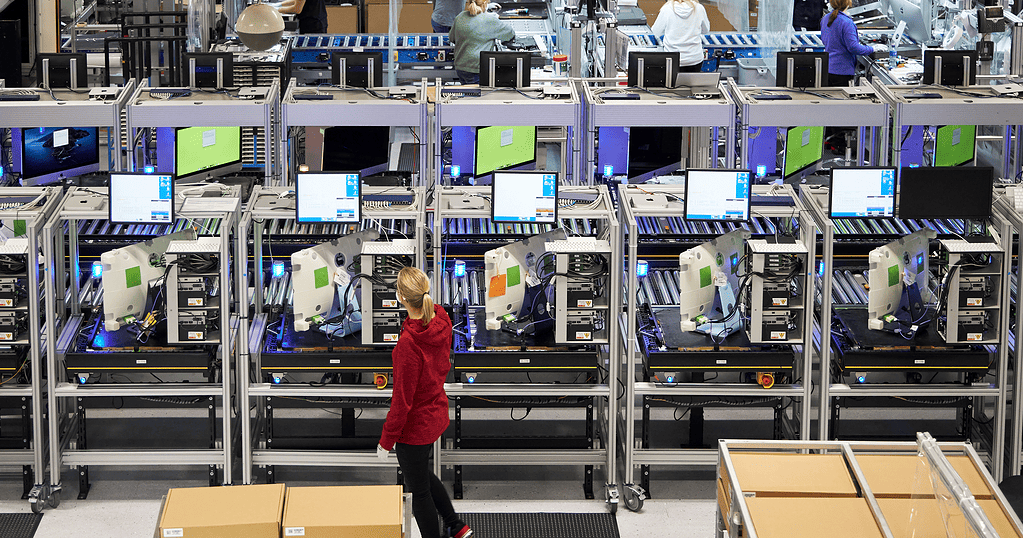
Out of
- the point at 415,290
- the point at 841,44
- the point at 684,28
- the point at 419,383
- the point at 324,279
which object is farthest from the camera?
the point at 684,28

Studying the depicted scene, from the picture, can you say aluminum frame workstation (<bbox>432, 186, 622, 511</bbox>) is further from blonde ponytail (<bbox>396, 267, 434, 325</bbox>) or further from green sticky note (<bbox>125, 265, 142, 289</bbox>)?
green sticky note (<bbox>125, 265, 142, 289</bbox>)

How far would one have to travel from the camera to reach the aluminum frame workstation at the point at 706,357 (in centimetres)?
666

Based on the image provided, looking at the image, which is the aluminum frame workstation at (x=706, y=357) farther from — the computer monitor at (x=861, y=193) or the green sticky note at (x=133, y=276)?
the green sticky note at (x=133, y=276)

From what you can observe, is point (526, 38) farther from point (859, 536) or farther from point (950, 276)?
point (859, 536)

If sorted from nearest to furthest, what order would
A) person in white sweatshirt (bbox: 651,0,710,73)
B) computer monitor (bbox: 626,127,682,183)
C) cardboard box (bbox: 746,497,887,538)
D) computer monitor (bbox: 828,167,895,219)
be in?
1. cardboard box (bbox: 746,497,887,538)
2. computer monitor (bbox: 828,167,895,219)
3. computer monitor (bbox: 626,127,682,183)
4. person in white sweatshirt (bbox: 651,0,710,73)

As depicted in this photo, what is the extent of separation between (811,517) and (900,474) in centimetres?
52

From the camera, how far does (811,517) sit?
4902 mm

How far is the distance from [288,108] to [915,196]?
12.9ft

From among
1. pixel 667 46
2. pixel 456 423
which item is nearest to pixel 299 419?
pixel 456 423

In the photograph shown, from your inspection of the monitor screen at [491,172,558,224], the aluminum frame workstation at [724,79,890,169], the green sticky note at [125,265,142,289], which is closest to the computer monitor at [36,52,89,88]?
the green sticky note at [125,265,142,289]

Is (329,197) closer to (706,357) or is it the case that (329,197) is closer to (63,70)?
(706,357)

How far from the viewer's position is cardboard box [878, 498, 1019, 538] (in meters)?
4.59

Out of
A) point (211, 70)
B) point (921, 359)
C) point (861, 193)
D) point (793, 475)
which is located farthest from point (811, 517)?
point (211, 70)

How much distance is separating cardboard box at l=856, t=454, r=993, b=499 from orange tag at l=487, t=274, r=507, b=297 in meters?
2.11
